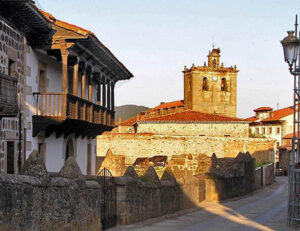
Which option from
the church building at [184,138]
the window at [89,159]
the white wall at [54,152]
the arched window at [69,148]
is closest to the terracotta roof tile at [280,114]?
the church building at [184,138]

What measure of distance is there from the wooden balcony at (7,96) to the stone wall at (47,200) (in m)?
2.05

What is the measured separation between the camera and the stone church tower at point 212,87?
92.7 metres

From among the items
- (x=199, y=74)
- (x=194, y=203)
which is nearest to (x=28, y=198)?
(x=194, y=203)

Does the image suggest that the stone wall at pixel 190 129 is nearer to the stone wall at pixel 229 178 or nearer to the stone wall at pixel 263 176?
the stone wall at pixel 263 176

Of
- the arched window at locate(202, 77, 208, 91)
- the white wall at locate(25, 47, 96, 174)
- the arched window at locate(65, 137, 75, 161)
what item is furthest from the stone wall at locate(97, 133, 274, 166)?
the arched window at locate(202, 77, 208, 91)

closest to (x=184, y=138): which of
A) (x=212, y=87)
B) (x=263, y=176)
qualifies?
(x=263, y=176)

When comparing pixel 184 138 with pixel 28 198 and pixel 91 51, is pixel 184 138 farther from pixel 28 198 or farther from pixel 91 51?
pixel 28 198

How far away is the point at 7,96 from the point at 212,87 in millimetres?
80499

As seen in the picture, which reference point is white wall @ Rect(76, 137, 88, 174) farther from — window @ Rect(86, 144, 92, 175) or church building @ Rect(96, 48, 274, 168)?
church building @ Rect(96, 48, 274, 168)

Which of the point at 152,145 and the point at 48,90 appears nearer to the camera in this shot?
the point at 48,90

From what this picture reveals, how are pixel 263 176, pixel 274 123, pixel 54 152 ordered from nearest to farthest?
pixel 54 152, pixel 263 176, pixel 274 123

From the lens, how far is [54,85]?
68.3 ft

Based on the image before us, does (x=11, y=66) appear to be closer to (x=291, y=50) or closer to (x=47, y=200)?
(x=47, y=200)

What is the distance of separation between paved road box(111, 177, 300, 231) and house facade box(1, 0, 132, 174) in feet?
13.8
